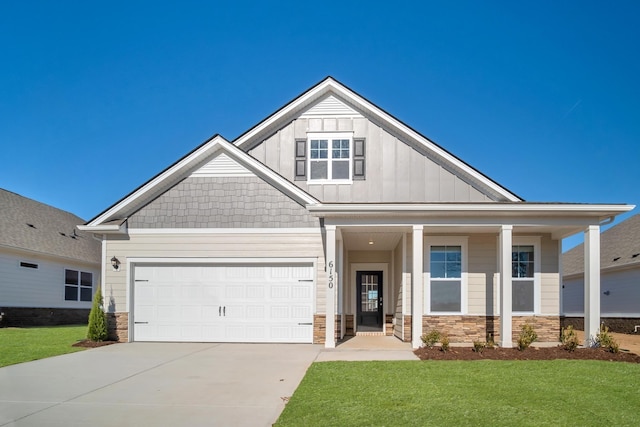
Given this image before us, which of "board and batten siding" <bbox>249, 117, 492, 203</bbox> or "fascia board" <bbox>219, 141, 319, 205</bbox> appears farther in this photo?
"board and batten siding" <bbox>249, 117, 492, 203</bbox>

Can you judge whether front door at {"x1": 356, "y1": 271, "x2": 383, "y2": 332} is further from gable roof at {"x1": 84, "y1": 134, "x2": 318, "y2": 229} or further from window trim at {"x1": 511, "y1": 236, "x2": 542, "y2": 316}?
gable roof at {"x1": 84, "y1": 134, "x2": 318, "y2": 229}

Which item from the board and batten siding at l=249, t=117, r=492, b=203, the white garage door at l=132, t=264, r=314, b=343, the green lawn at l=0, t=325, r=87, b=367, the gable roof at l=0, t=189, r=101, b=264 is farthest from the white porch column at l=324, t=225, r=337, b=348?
the gable roof at l=0, t=189, r=101, b=264

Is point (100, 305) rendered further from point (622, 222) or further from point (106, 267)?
point (622, 222)

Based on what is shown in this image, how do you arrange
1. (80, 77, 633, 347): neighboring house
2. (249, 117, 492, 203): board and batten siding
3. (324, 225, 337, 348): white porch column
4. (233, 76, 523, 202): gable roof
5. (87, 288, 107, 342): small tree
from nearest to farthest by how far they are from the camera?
(324, 225, 337, 348): white porch column
(87, 288, 107, 342): small tree
(80, 77, 633, 347): neighboring house
(233, 76, 523, 202): gable roof
(249, 117, 492, 203): board and batten siding

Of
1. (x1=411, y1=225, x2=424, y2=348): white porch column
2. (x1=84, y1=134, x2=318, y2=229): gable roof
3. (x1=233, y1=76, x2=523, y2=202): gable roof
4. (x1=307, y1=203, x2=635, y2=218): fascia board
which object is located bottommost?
(x1=411, y1=225, x2=424, y2=348): white porch column

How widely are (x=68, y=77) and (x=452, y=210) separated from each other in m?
11.5

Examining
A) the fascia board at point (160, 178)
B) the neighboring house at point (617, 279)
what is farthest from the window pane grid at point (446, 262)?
the fascia board at point (160, 178)

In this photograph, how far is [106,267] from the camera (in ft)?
47.2

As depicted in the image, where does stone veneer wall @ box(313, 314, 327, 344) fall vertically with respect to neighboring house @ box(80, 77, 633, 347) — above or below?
below

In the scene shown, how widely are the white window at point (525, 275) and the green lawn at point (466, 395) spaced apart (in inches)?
165

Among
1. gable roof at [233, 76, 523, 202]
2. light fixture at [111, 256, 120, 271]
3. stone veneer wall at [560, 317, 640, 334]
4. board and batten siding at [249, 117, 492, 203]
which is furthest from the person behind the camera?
stone veneer wall at [560, 317, 640, 334]

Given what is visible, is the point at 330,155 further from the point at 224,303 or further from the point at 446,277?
the point at 224,303

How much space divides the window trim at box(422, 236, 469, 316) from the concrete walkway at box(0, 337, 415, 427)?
181 centimetres

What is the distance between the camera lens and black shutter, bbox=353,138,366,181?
51.3 ft
